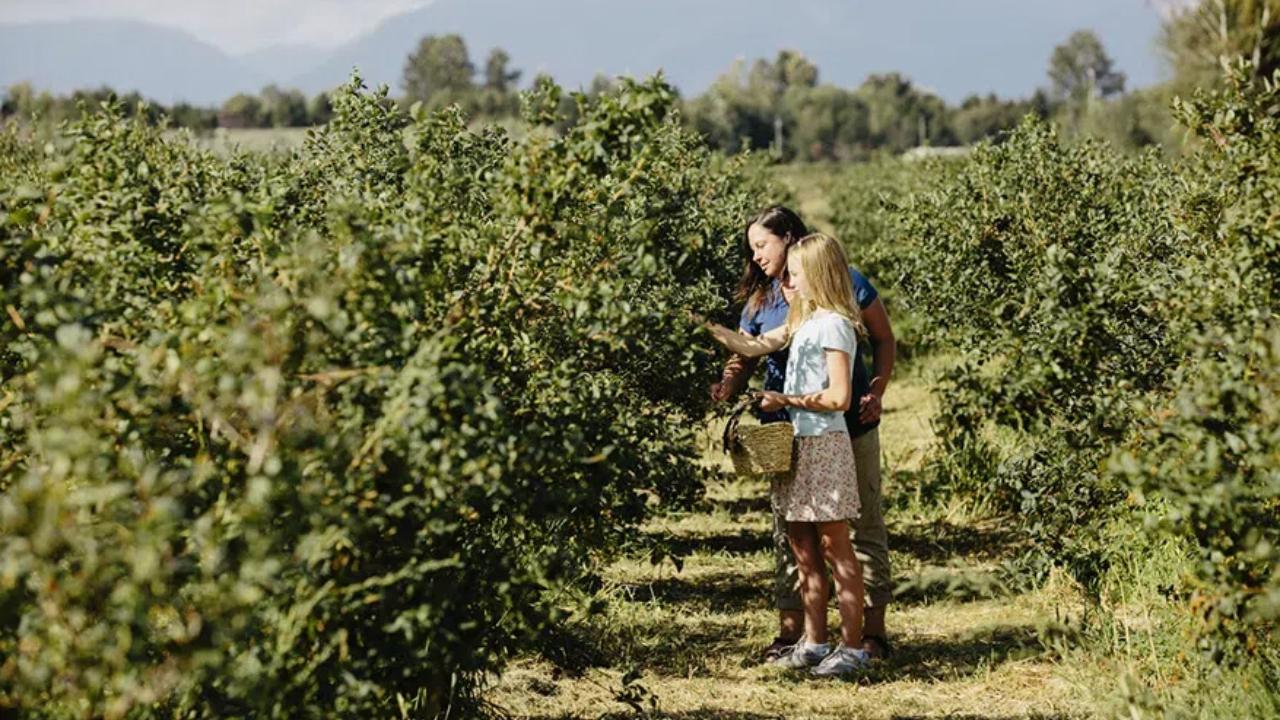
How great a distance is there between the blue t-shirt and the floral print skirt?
213 mm

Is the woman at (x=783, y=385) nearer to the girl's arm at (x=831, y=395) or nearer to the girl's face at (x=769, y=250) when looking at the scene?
the girl's face at (x=769, y=250)

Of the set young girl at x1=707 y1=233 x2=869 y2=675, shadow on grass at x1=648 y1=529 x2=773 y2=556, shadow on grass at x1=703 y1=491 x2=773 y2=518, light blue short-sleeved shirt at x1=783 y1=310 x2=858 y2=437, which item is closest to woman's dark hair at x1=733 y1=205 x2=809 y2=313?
young girl at x1=707 y1=233 x2=869 y2=675

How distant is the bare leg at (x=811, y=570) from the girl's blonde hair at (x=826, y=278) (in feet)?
3.30

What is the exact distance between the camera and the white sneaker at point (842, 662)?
5.81m

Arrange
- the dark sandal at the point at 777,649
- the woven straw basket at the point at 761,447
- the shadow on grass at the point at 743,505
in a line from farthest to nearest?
1. the shadow on grass at the point at 743,505
2. the dark sandal at the point at 777,649
3. the woven straw basket at the point at 761,447

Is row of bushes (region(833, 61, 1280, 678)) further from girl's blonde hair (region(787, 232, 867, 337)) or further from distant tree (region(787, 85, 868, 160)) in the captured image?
distant tree (region(787, 85, 868, 160))

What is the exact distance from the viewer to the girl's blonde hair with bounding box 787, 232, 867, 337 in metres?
5.63

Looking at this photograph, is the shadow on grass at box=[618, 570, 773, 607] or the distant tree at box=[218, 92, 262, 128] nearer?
the shadow on grass at box=[618, 570, 773, 607]

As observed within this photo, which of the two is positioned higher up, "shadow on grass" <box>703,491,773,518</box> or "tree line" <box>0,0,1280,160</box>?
"tree line" <box>0,0,1280,160</box>

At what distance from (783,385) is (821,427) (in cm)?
41

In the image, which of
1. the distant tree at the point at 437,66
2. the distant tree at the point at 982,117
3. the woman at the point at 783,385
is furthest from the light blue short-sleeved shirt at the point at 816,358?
the distant tree at the point at 437,66

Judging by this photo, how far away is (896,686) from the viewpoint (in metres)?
5.76

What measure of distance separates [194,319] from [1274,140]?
4.26 meters

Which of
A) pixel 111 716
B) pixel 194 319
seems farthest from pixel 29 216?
pixel 111 716
